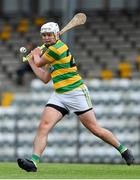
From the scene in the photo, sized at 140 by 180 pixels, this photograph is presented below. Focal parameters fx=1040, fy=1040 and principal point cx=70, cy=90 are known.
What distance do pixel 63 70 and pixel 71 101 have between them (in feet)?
1.40

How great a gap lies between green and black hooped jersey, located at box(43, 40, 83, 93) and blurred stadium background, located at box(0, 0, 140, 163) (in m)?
6.24

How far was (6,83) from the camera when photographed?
26547 millimetres

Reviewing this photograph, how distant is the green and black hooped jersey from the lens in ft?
45.3

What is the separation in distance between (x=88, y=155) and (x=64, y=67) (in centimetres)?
669

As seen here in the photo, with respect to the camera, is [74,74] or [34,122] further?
[34,122]

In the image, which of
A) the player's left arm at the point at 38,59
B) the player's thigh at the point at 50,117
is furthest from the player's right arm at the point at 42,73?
the player's thigh at the point at 50,117

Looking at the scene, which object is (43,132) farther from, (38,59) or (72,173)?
(38,59)

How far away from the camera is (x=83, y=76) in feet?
83.6

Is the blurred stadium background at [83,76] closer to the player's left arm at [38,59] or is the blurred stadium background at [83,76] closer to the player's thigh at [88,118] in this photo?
the player's thigh at [88,118]

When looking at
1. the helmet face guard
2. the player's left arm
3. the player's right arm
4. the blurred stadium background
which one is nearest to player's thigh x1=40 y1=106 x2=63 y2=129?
the player's right arm

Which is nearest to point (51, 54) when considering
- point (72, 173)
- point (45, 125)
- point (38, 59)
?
point (38, 59)

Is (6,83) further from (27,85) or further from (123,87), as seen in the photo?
(123,87)

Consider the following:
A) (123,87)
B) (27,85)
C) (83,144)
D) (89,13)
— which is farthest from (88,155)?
(89,13)

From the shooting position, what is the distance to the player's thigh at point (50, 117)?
44.9 ft
